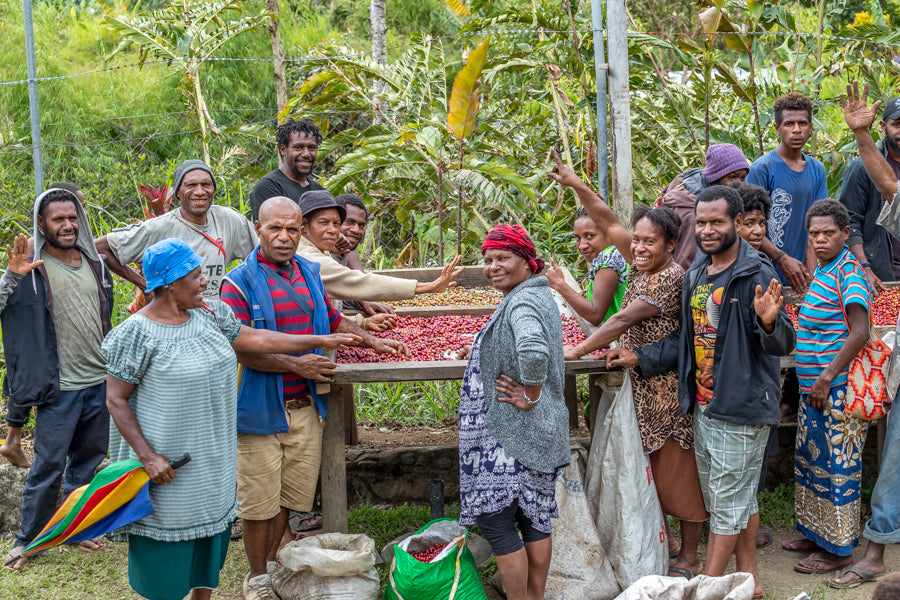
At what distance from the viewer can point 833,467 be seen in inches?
165

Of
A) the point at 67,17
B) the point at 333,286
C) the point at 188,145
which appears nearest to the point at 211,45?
the point at 188,145

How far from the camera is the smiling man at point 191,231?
444 centimetres

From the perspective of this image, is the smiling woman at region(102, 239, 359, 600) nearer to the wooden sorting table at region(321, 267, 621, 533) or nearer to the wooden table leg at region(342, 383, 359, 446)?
the wooden sorting table at region(321, 267, 621, 533)

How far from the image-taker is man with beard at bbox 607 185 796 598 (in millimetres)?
3633

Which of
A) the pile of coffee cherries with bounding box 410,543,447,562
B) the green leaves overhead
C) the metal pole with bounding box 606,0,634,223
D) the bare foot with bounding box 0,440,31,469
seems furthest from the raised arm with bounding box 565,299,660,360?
the green leaves overhead

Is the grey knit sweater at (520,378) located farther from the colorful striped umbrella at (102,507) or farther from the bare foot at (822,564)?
the bare foot at (822,564)

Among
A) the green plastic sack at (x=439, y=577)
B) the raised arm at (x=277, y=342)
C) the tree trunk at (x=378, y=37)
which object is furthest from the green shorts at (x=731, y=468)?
the tree trunk at (x=378, y=37)

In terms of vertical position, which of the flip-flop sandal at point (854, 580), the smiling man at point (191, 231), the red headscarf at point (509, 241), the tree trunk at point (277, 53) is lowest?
the flip-flop sandal at point (854, 580)

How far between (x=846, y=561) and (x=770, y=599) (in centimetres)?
57

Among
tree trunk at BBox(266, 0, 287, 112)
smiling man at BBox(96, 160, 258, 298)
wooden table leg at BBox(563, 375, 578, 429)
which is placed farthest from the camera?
tree trunk at BBox(266, 0, 287, 112)

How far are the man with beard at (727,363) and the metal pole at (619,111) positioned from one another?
189 cm

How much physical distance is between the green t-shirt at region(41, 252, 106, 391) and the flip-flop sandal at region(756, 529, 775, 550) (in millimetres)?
3646

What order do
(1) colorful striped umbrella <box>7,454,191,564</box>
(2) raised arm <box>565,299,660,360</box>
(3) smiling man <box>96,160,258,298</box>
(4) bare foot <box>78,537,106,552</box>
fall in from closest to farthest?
(1) colorful striped umbrella <box>7,454,191,564</box> < (2) raised arm <box>565,299,660,360</box> < (3) smiling man <box>96,160,258,298</box> < (4) bare foot <box>78,537,106,552</box>

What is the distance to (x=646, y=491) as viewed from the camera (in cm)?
401
